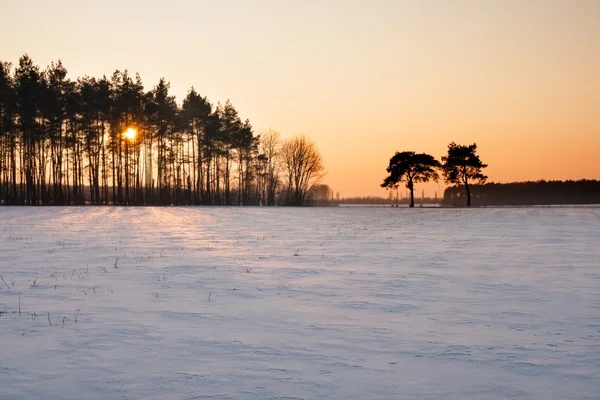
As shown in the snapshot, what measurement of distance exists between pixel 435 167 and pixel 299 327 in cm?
6726

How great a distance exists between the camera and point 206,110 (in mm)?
69938

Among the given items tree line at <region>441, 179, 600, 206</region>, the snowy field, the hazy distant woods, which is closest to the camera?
the snowy field

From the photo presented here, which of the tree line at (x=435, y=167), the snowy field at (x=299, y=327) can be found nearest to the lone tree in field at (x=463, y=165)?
the tree line at (x=435, y=167)

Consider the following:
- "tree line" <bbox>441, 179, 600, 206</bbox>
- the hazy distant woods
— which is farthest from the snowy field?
"tree line" <bbox>441, 179, 600, 206</bbox>

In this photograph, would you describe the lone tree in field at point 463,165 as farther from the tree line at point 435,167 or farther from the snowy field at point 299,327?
the snowy field at point 299,327

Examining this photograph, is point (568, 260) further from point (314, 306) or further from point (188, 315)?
point (188, 315)

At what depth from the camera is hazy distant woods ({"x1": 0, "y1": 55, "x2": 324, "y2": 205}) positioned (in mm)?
56219

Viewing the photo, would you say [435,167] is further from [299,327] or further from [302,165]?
[299,327]

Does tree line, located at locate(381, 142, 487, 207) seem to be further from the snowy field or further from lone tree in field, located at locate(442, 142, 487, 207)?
the snowy field

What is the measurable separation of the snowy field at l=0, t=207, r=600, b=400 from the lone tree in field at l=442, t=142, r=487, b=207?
57.0 metres

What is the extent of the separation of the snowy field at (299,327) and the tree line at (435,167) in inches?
2251

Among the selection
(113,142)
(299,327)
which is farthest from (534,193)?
(299,327)

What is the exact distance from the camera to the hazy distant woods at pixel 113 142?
56219 millimetres

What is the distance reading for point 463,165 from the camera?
66250mm
